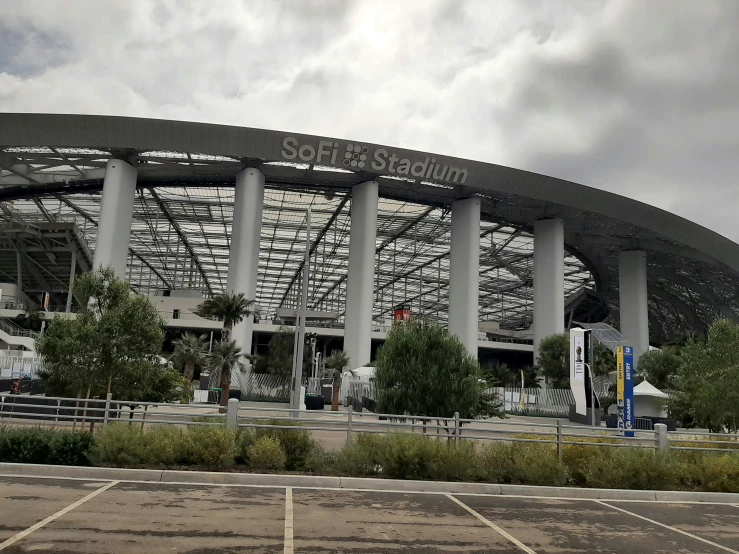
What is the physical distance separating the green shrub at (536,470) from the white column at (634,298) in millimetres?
52213

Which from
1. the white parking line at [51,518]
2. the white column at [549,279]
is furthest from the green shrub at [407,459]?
the white column at [549,279]

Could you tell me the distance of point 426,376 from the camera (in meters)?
17.9

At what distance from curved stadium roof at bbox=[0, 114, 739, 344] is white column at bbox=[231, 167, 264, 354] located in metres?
1.61

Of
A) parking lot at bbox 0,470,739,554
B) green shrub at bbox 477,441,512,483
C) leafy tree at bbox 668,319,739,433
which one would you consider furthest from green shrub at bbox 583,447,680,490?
leafy tree at bbox 668,319,739,433

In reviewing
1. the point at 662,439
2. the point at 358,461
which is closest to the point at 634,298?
the point at 662,439

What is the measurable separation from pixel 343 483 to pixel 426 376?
20.2 ft

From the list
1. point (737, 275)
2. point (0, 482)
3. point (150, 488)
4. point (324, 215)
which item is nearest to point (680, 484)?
point (150, 488)

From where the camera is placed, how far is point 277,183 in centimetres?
5047

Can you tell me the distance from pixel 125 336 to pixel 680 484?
1460 cm

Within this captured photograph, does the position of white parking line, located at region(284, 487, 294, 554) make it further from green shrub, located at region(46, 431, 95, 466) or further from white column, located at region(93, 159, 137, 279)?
white column, located at region(93, 159, 137, 279)

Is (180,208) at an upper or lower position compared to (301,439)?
upper

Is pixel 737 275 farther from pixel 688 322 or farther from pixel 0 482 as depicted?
pixel 0 482

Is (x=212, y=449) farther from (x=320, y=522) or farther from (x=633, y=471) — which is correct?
(x=633, y=471)

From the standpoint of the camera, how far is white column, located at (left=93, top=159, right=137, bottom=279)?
143ft
